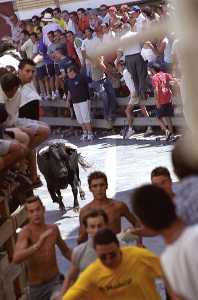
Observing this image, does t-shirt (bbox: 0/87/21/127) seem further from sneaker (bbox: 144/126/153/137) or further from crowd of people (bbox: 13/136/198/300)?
sneaker (bbox: 144/126/153/137)

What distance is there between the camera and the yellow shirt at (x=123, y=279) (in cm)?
500

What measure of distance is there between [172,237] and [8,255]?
4183 mm

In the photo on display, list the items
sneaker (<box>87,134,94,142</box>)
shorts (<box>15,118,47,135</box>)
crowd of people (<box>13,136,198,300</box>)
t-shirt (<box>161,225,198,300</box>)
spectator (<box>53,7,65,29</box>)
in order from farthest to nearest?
spectator (<box>53,7,65,29</box>), sneaker (<box>87,134,94,142</box>), shorts (<box>15,118,47,135</box>), crowd of people (<box>13,136,198,300</box>), t-shirt (<box>161,225,198,300</box>)

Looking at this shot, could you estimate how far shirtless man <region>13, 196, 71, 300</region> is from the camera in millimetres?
6297

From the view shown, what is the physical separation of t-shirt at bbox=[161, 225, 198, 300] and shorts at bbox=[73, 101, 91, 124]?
15187mm

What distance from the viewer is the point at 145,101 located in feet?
56.4

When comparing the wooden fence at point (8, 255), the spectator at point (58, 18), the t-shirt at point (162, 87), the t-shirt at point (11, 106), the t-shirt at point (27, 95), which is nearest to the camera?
the wooden fence at point (8, 255)

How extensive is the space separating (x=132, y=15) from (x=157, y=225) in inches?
505

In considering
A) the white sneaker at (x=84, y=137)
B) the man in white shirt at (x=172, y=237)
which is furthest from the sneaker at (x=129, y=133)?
the man in white shirt at (x=172, y=237)

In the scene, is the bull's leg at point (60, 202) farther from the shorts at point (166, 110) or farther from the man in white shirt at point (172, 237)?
the man in white shirt at point (172, 237)

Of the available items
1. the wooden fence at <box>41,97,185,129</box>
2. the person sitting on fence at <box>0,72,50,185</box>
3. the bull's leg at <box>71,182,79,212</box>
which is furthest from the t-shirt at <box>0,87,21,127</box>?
the wooden fence at <box>41,97,185,129</box>

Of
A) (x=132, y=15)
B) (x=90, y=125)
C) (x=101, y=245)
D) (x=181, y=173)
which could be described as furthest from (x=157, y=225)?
(x=90, y=125)

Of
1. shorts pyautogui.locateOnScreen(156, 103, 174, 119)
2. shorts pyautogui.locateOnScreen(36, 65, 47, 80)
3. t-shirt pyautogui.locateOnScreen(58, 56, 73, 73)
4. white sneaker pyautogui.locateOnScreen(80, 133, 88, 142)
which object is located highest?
t-shirt pyautogui.locateOnScreen(58, 56, 73, 73)

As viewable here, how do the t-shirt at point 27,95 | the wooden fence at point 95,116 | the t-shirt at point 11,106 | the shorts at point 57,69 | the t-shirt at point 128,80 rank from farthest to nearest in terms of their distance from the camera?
A: 1. the shorts at point 57,69
2. the wooden fence at point 95,116
3. the t-shirt at point 128,80
4. the t-shirt at point 27,95
5. the t-shirt at point 11,106
